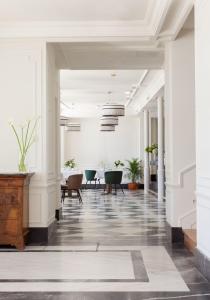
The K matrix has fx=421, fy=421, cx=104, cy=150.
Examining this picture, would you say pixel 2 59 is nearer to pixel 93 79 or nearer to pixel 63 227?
pixel 63 227

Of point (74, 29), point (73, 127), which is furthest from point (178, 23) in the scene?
point (73, 127)

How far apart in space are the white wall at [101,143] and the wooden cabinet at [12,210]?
14807mm

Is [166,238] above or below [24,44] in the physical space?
below

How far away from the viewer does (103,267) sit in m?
5.15

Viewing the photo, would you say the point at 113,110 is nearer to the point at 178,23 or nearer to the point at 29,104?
the point at 29,104

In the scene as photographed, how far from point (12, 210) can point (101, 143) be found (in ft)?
49.4

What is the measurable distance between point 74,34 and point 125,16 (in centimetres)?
91

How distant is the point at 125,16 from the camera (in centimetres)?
676

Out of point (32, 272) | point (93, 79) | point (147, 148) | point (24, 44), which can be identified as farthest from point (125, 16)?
point (147, 148)

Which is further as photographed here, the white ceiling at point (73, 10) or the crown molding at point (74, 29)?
the crown molding at point (74, 29)

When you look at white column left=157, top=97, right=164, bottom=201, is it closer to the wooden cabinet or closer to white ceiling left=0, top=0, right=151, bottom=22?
white ceiling left=0, top=0, right=151, bottom=22

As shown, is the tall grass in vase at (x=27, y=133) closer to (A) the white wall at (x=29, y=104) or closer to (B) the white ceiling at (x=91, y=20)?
(A) the white wall at (x=29, y=104)

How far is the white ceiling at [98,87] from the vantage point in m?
12.1

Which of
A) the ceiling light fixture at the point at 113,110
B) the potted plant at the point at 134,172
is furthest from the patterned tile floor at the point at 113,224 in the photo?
the potted plant at the point at 134,172
